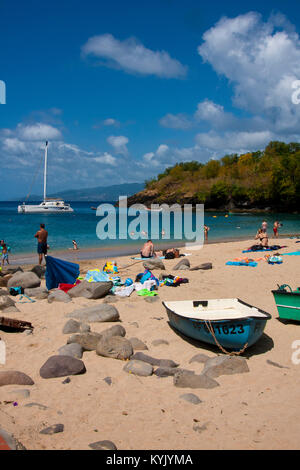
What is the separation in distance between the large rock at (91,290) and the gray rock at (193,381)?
16.6 ft

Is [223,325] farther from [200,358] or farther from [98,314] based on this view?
[98,314]

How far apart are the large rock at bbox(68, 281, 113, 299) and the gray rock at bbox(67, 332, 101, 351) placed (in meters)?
3.38

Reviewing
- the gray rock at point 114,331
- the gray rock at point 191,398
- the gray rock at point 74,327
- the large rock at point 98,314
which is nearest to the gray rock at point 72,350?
the gray rock at point 114,331

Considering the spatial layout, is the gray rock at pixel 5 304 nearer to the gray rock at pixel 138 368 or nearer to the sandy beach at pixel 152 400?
the sandy beach at pixel 152 400

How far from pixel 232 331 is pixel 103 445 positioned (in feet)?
10.9

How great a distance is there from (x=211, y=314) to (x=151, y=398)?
10.2 ft

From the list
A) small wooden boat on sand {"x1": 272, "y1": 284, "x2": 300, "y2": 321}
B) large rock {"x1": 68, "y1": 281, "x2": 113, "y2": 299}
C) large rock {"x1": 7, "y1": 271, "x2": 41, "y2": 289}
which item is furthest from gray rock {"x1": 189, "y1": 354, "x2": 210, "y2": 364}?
large rock {"x1": 7, "y1": 271, "x2": 41, "y2": 289}

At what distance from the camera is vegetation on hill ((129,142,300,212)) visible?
3209 inches

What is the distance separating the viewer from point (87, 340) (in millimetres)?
6762

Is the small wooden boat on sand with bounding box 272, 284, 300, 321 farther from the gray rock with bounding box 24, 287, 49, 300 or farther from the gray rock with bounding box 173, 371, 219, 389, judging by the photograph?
the gray rock with bounding box 24, 287, 49, 300

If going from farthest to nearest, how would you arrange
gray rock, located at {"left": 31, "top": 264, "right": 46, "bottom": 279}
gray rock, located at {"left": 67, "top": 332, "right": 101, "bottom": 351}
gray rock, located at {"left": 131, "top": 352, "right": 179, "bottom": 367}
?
1. gray rock, located at {"left": 31, "top": 264, "right": 46, "bottom": 279}
2. gray rock, located at {"left": 67, "top": 332, "right": 101, "bottom": 351}
3. gray rock, located at {"left": 131, "top": 352, "right": 179, "bottom": 367}

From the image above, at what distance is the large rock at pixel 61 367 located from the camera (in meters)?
5.71

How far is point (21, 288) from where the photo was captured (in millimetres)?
11234

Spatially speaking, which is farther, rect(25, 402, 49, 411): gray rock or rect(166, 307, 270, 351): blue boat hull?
rect(166, 307, 270, 351): blue boat hull
